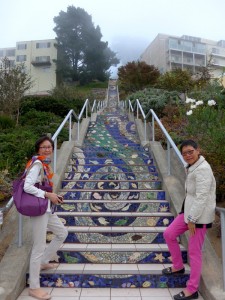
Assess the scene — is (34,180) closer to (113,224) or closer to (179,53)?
(113,224)

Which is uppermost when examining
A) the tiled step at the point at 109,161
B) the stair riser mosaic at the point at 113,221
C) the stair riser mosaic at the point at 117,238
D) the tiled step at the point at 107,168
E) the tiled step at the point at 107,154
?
the tiled step at the point at 107,154

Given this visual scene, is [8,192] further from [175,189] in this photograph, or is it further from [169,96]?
[169,96]

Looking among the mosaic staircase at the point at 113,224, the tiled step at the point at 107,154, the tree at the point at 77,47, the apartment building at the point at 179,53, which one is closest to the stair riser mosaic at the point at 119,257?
the mosaic staircase at the point at 113,224

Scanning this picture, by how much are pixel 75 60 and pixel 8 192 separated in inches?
1370

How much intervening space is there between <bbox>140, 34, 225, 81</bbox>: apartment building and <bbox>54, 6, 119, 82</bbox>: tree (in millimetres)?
10224

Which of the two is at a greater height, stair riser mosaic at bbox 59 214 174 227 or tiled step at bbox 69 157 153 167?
tiled step at bbox 69 157 153 167

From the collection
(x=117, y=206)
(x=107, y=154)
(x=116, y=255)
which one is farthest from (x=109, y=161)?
(x=116, y=255)

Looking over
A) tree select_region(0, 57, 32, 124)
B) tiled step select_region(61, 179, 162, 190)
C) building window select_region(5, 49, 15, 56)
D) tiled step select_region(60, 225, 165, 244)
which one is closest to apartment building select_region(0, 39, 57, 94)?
building window select_region(5, 49, 15, 56)

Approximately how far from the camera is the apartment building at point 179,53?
45.2m

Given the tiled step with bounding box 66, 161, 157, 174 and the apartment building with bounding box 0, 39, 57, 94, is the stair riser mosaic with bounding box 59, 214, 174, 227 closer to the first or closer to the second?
the tiled step with bounding box 66, 161, 157, 174

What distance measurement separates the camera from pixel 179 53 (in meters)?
46.8

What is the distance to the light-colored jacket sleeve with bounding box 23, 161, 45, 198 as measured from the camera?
2.85 m

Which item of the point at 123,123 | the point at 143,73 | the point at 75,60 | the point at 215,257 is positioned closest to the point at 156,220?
the point at 215,257

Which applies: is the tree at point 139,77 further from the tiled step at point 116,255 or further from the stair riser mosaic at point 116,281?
the stair riser mosaic at point 116,281
